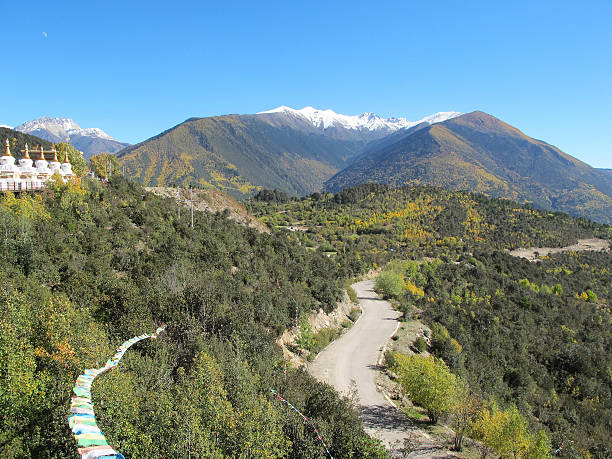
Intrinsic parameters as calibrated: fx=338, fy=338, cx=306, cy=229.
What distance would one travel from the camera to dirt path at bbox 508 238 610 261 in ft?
241

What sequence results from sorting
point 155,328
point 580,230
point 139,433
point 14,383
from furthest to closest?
point 580,230, point 155,328, point 14,383, point 139,433

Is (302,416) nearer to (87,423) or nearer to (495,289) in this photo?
(87,423)

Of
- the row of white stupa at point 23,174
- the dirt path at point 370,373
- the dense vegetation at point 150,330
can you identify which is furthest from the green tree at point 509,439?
the row of white stupa at point 23,174

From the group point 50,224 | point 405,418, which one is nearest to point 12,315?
point 50,224

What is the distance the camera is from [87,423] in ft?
26.2

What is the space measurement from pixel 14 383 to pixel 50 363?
134 centimetres

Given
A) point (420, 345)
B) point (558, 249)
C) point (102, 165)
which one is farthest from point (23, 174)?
point (558, 249)

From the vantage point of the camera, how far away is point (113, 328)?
14727 mm

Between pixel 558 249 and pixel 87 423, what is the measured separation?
9648 cm

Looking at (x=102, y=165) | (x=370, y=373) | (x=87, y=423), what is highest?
(x=102, y=165)

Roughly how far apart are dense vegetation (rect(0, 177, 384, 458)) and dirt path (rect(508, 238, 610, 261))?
62214 mm

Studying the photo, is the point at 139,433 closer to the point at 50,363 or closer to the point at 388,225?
the point at 50,363

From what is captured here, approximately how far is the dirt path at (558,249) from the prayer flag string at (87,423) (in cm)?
8037

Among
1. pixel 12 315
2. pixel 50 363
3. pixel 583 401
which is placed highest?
pixel 12 315
